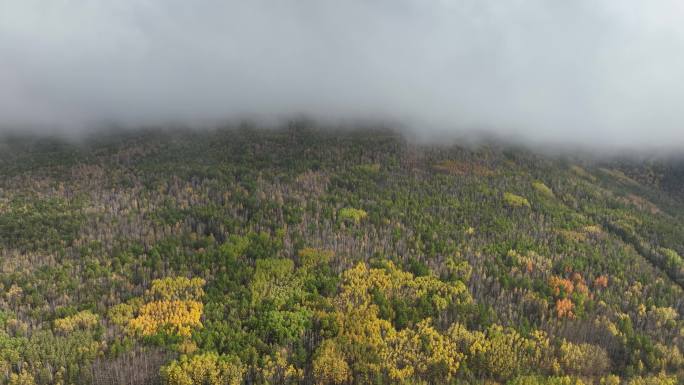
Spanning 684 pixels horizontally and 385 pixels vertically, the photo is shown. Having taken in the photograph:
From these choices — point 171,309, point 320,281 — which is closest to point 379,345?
point 320,281

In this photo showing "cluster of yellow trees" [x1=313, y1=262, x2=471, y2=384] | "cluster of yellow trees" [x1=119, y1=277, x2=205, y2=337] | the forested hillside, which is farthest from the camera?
"cluster of yellow trees" [x1=119, y1=277, x2=205, y2=337]

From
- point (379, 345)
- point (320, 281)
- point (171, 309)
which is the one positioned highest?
point (320, 281)

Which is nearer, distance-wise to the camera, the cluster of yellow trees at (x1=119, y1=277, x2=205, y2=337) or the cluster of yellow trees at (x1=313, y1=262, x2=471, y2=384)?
the cluster of yellow trees at (x1=313, y1=262, x2=471, y2=384)

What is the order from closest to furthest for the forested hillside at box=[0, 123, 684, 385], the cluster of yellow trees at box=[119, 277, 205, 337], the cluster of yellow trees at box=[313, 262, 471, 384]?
the cluster of yellow trees at box=[313, 262, 471, 384]
the forested hillside at box=[0, 123, 684, 385]
the cluster of yellow trees at box=[119, 277, 205, 337]

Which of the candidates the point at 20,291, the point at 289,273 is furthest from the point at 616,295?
the point at 20,291

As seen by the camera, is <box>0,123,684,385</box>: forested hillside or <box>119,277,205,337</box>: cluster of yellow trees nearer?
<box>0,123,684,385</box>: forested hillside

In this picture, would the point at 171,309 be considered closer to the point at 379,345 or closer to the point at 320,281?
the point at 320,281

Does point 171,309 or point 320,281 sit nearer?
point 171,309

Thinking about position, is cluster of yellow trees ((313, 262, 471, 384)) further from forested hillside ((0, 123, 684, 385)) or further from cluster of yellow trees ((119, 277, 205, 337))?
cluster of yellow trees ((119, 277, 205, 337))

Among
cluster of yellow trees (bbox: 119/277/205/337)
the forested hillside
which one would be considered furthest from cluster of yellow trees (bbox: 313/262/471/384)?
cluster of yellow trees (bbox: 119/277/205/337)
